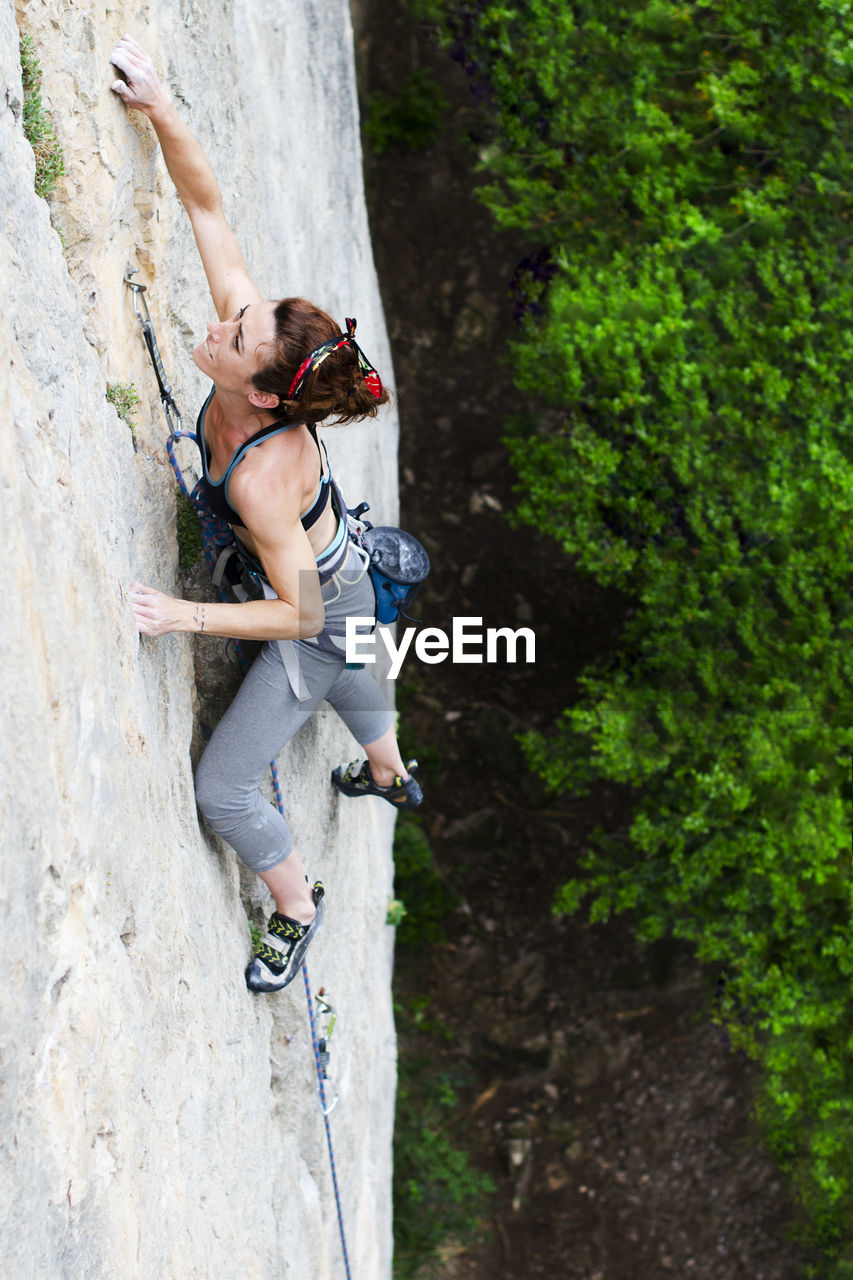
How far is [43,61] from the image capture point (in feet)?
8.52

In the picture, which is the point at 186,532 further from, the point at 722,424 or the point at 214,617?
the point at 722,424

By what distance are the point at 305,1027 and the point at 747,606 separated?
13.0 feet

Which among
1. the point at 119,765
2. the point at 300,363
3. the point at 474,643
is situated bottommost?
the point at 474,643

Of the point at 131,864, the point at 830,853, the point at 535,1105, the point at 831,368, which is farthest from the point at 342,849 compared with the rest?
the point at 535,1105

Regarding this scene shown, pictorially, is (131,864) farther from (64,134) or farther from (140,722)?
(64,134)

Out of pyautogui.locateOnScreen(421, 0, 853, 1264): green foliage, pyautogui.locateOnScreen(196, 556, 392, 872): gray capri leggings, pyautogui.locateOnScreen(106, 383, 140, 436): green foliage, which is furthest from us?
pyautogui.locateOnScreen(421, 0, 853, 1264): green foliage

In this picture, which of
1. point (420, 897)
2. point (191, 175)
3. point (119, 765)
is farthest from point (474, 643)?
point (119, 765)

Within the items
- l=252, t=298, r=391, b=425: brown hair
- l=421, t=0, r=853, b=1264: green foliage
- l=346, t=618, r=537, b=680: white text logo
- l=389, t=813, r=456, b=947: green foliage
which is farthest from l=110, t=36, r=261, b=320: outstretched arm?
l=389, t=813, r=456, b=947: green foliage

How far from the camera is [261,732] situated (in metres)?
3.43

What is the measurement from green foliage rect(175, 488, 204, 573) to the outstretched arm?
0.62 metres

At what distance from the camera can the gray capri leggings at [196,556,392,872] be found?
3.40 metres

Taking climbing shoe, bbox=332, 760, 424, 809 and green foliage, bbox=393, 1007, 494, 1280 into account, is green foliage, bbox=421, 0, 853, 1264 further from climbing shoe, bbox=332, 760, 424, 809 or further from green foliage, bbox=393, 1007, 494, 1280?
green foliage, bbox=393, 1007, 494, 1280

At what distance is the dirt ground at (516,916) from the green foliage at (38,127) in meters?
7.32

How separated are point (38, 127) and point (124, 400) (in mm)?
716
